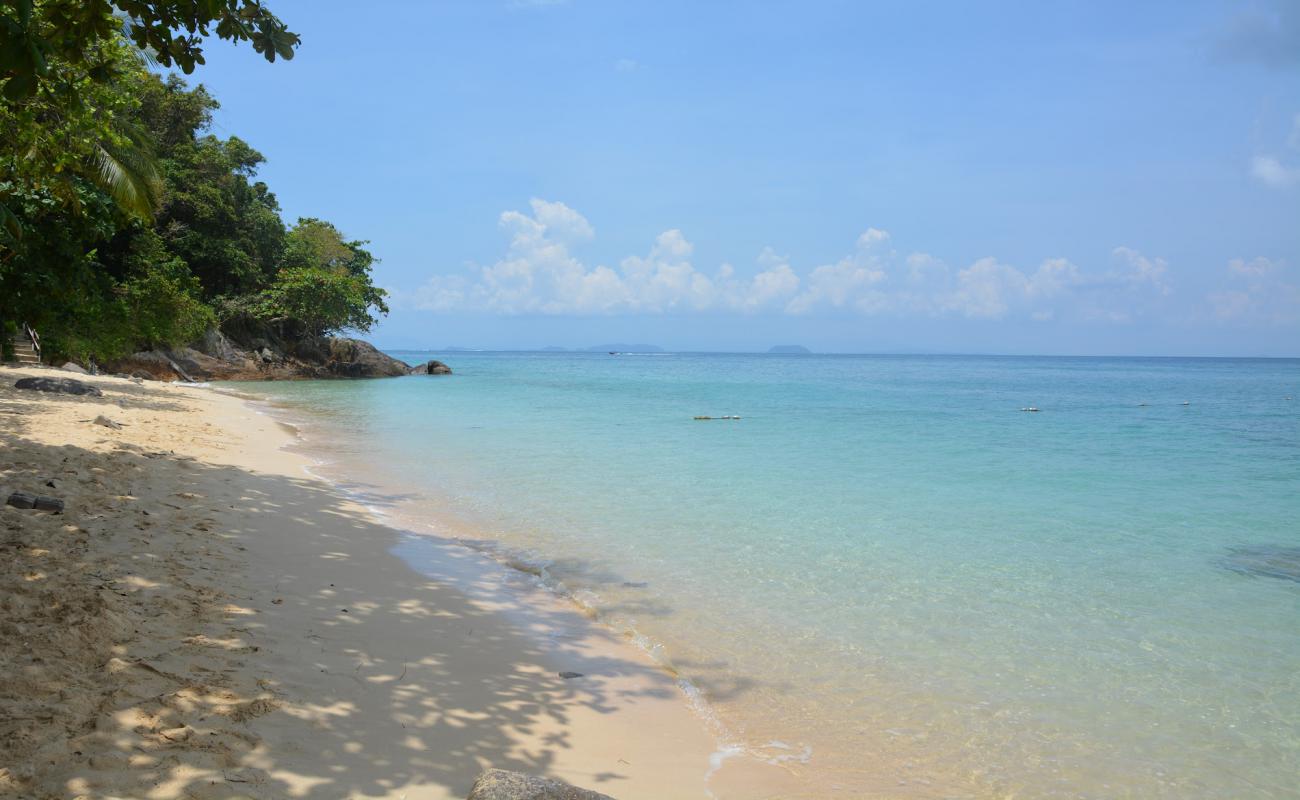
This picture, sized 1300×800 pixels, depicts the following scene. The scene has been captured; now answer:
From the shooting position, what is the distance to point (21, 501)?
5.79 metres

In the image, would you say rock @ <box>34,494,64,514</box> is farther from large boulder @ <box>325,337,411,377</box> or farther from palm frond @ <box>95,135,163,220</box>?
large boulder @ <box>325,337,411,377</box>

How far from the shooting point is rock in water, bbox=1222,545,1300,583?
25.6 feet

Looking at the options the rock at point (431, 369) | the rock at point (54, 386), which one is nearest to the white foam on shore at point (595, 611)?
the rock at point (54, 386)

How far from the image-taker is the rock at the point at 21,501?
5770 mm

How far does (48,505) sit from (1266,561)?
1153 cm

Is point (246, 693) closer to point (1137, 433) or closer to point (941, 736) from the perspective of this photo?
point (941, 736)

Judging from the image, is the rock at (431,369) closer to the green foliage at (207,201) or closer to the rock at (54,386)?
the green foliage at (207,201)

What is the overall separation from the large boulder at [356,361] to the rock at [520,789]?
45.9 metres

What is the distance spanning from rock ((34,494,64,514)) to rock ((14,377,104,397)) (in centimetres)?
1095

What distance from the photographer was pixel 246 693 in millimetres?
3609

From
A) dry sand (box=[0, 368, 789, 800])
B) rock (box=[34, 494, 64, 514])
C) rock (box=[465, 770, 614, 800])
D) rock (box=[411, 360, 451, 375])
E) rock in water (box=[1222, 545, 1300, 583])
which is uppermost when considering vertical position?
rock (box=[411, 360, 451, 375])

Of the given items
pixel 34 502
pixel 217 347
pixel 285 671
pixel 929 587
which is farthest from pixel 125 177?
pixel 217 347

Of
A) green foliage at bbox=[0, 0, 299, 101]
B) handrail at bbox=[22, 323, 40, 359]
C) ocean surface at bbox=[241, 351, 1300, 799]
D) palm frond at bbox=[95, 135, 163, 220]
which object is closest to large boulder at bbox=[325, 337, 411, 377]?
handrail at bbox=[22, 323, 40, 359]

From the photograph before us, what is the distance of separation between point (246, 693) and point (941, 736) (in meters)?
3.56
